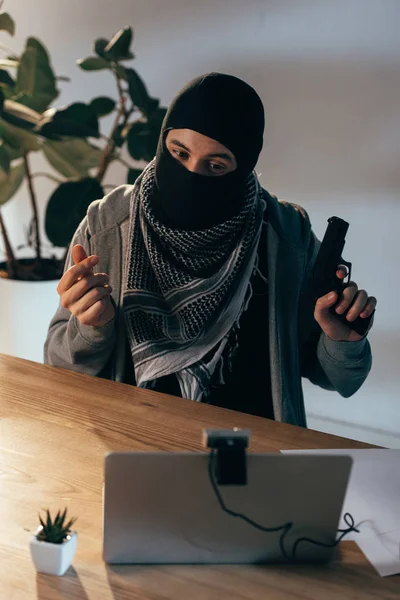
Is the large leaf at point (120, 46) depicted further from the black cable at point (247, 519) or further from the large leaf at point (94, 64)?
the black cable at point (247, 519)

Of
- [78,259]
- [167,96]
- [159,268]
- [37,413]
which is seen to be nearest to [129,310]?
[159,268]

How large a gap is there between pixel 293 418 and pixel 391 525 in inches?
20.2

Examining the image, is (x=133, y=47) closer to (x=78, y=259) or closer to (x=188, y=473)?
(x=78, y=259)

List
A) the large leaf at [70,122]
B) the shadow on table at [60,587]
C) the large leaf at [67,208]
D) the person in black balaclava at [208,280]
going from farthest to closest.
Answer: the large leaf at [67,208]
the large leaf at [70,122]
the person in black balaclava at [208,280]
the shadow on table at [60,587]

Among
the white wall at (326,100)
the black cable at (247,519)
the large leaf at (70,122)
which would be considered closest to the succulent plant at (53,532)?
the black cable at (247,519)

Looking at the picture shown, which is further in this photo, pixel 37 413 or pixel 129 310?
pixel 129 310

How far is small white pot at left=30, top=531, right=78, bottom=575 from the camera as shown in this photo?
716mm

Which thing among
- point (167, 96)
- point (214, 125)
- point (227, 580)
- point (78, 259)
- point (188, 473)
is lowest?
point (227, 580)

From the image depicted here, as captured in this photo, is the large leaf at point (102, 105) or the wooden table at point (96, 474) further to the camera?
the large leaf at point (102, 105)

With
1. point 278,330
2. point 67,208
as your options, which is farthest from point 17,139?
point 278,330

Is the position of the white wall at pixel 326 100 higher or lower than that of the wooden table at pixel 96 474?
higher

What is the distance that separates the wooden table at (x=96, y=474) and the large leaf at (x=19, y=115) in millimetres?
1043

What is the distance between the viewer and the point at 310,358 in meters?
1.47

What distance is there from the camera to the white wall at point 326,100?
7.70 feet
